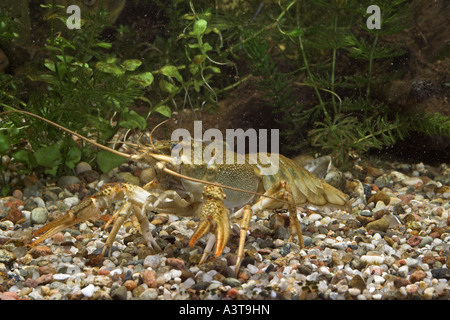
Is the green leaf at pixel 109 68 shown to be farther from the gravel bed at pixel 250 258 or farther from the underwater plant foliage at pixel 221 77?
the gravel bed at pixel 250 258

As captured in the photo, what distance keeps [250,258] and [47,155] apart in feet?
8.71

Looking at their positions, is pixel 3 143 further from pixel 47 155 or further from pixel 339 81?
pixel 339 81

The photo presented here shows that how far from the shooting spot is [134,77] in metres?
4.60

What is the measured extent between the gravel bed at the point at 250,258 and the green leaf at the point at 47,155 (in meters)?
0.33

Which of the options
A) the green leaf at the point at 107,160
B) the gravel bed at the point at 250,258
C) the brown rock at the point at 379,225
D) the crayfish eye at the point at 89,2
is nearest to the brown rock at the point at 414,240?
the gravel bed at the point at 250,258

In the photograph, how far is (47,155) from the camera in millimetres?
4688

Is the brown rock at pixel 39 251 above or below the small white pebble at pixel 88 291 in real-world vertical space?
above

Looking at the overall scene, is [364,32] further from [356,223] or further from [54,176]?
[54,176]

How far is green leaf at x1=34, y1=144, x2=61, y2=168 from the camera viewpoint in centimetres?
466

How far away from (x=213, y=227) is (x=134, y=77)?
2.34 meters

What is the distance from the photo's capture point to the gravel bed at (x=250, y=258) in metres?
2.68

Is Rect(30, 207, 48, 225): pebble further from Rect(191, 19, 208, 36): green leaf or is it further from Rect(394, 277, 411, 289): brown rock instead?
Rect(394, 277, 411, 289): brown rock
